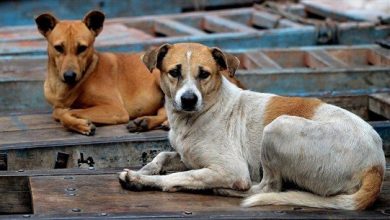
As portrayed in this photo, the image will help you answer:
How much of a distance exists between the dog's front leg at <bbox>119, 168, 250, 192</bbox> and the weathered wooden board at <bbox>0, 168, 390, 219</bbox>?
44 millimetres

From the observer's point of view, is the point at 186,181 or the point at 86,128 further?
the point at 86,128

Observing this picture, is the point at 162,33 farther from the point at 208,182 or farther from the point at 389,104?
the point at 208,182

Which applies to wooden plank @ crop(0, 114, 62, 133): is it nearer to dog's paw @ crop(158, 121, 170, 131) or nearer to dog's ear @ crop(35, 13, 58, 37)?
dog's ear @ crop(35, 13, 58, 37)

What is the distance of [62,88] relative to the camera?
7.51m

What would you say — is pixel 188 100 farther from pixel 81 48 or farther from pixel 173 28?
pixel 173 28

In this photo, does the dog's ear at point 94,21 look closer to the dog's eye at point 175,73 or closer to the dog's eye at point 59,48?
the dog's eye at point 59,48

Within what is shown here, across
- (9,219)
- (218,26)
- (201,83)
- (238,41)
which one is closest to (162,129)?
(201,83)

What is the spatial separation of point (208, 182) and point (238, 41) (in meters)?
4.78

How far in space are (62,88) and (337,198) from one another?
298cm

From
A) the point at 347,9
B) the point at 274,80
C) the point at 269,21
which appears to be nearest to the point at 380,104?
the point at 274,80

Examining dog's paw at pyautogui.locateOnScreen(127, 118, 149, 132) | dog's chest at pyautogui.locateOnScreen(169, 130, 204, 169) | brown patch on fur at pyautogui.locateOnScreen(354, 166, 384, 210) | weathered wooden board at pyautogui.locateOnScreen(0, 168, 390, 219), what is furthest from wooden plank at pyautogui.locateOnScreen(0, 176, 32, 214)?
brown patch on fur at pyautogui.locateOnScreen(354, 166, 384, 210)

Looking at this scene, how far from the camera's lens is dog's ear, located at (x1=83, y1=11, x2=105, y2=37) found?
7512mm

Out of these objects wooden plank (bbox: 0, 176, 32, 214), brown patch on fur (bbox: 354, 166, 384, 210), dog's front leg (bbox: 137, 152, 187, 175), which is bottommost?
wooden plank (bbox: 0, 176, 32, 214)

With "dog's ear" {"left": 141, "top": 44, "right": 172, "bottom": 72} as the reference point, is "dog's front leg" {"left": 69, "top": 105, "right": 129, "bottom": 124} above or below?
below
